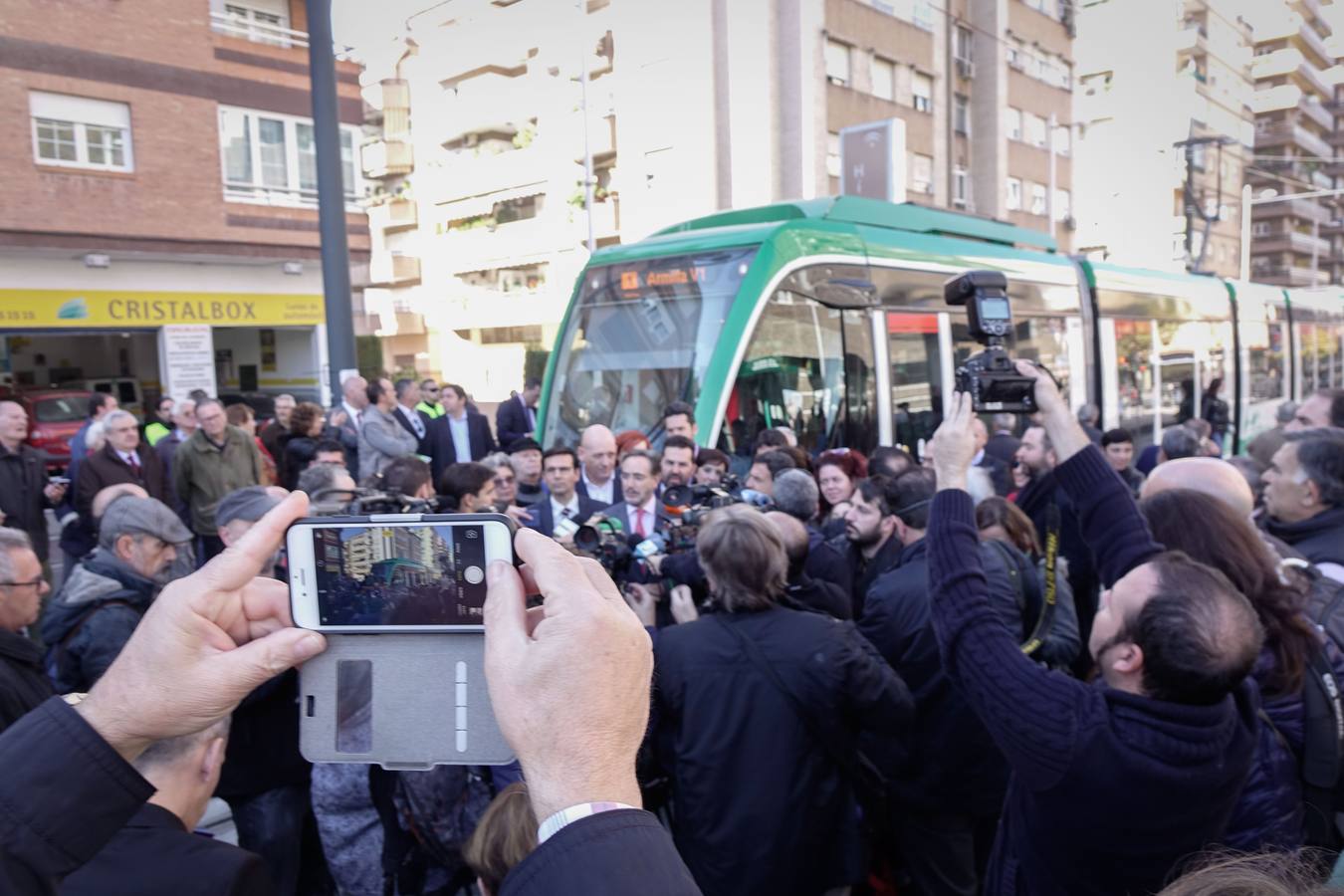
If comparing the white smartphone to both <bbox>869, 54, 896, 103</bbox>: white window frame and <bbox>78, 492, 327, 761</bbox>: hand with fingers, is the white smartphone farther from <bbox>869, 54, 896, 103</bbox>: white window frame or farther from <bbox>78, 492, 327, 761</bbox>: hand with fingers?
<bbox>869, 54, 896, 103</bbox>: white window frame

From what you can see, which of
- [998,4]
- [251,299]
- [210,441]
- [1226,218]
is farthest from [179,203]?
[1226,218]

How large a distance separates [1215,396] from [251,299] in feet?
60.4

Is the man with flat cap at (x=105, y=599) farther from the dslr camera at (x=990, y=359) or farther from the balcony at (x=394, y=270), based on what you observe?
the balcony at (x=394, y=270)

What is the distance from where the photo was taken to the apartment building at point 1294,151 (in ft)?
171

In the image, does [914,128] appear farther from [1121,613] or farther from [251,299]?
[1121,613]

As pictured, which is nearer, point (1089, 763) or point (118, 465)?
point (1089, 763)

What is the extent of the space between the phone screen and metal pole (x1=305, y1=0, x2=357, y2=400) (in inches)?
336

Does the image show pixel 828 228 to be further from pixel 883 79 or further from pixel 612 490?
pixel 883 79

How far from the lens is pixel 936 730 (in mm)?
3352

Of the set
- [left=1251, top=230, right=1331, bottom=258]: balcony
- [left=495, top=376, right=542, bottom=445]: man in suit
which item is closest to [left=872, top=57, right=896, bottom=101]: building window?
[left=495, top=376, right=542, bottom=445]: man in suit

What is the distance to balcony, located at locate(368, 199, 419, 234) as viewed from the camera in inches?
1713

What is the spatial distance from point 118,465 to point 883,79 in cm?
2932

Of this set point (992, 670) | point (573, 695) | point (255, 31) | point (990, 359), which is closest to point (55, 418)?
point (255, 31)

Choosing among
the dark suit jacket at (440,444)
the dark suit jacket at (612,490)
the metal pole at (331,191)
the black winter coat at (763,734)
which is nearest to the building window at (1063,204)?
the dark suit jacket at (440,444)
